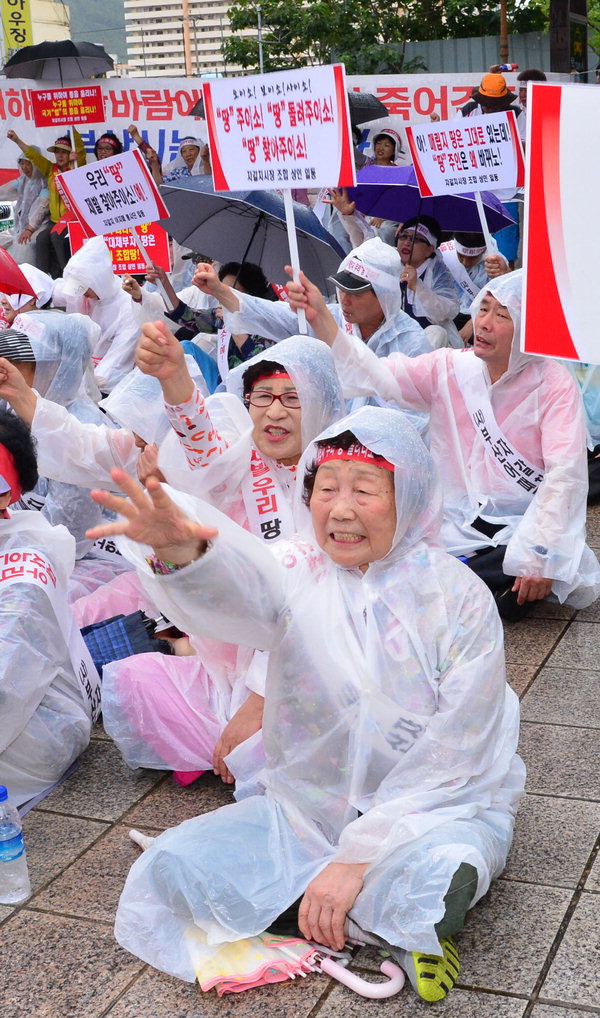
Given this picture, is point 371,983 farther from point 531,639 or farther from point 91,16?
point 91,16

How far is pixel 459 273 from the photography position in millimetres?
7895

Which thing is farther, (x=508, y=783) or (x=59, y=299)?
(x=59, y=299)

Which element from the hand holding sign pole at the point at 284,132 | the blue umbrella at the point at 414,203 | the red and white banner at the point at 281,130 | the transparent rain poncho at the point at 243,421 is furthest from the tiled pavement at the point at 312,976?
the blue umbrella at the point at 414,203

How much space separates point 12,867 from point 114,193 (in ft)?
14.5

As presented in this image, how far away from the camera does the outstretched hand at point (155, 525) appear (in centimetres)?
215

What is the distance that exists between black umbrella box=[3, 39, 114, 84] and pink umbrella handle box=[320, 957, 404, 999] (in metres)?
10.9

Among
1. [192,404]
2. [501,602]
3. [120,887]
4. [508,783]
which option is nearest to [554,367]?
[501,602]

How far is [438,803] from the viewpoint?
109 inches

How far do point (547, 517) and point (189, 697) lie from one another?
6.41 ft

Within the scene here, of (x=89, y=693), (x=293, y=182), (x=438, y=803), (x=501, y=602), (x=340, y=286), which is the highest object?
(x=293, y=182)

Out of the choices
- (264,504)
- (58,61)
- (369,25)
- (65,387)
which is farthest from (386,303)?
(369,25)

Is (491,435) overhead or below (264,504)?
below

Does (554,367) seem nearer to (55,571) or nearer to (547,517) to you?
(547,517)

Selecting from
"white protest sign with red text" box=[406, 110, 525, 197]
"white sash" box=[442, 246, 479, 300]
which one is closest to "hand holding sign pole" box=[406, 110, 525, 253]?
"white protest sign with red text" box=[406, 110, 525, 197]
